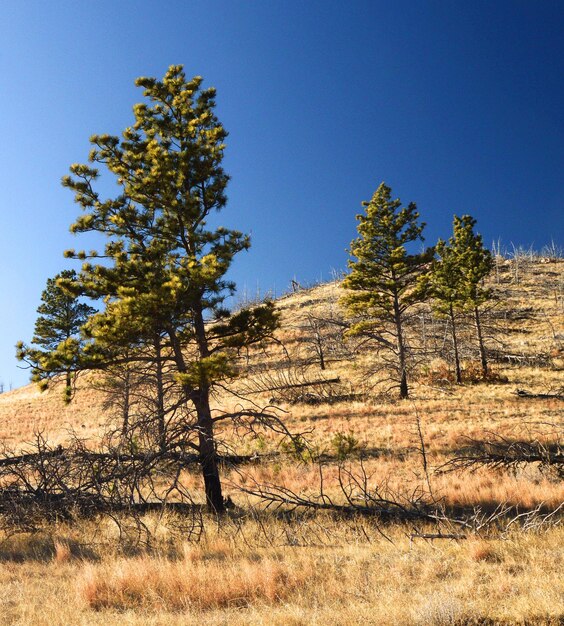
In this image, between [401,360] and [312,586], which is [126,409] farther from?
[401,360]

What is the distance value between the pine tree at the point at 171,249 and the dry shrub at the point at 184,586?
→ 4.72 m

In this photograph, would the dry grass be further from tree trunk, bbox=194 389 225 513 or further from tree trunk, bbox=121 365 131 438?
tree trunk, bbox=194 389 225 513

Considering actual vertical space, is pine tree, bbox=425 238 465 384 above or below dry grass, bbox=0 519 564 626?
above

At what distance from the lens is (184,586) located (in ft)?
A: 17.6

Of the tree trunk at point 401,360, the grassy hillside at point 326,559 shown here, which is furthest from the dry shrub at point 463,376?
the grassy hillside at point 326,559

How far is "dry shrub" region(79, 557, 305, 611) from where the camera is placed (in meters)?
5.10

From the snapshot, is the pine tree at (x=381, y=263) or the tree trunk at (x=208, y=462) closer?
the tree trunk at (x=208, y=462)

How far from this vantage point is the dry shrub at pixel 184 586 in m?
5.10

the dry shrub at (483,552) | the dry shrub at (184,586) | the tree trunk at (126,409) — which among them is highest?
the tree trunk at (126,409)

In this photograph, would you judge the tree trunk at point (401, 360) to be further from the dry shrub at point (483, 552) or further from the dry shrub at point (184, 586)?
the dry shrub at point (184, 586)

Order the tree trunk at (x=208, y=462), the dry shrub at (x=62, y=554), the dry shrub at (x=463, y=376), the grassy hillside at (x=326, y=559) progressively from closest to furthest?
1. the grassy hillside at (x=326, y=559)
2. the dry shrub at (x=62, y=554)
3. the tree trunk at (x=208, y=462)
4. the dry shrub at (x=463, y=376)

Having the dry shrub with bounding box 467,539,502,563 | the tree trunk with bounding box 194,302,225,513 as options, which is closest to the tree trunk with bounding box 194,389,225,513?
the tree trunk with bounding box 194,302,225,513

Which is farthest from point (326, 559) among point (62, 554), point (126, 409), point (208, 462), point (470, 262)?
point (470, 262)

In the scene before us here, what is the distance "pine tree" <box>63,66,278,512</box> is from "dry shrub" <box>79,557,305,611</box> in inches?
186
